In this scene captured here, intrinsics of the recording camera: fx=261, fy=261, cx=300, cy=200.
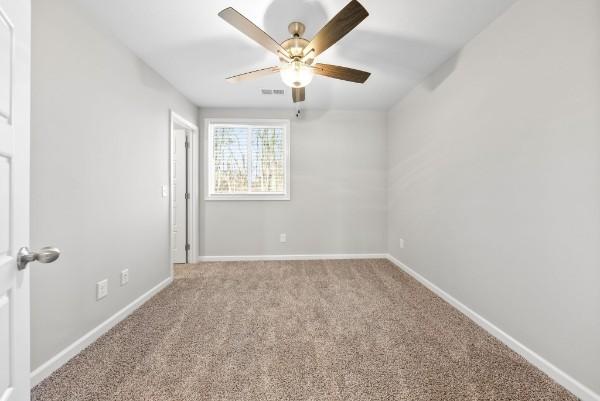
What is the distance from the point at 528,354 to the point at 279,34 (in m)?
2.93

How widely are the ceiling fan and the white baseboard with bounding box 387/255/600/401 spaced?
2189mm

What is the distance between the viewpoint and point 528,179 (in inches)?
67.7

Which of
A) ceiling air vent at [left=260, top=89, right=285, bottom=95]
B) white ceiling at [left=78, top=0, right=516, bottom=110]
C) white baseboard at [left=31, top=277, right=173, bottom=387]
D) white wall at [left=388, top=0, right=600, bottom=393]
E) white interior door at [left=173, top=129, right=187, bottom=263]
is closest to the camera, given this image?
white wall at [left=388, top=0, right=600, bottom=393]

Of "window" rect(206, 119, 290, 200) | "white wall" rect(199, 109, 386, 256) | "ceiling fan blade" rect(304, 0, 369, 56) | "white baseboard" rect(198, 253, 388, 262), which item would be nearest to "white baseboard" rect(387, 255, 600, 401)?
"white baseboard" rect(198, 253, 388, 262)

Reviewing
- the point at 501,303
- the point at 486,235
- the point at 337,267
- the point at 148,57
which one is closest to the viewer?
the point at 501,303

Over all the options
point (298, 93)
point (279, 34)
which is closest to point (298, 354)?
point (298, 93)

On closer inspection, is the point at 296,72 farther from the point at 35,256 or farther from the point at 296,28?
the point at 35,256

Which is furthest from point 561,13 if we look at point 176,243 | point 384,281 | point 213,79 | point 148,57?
point 176,243

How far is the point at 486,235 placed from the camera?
2.09 m

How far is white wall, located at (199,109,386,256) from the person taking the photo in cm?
405

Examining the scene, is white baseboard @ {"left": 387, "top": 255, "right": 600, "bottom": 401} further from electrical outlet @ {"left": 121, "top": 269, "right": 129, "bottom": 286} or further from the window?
electrical outlet @ {"left": 121, "top": 269, "right": 129, "bottom": 286}

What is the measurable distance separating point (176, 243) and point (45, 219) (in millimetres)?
2422

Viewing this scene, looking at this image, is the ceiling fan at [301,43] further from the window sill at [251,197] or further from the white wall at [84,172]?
the window sill at [251,197]

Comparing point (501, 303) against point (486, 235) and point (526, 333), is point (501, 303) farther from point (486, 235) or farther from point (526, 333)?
point (486, 235)
